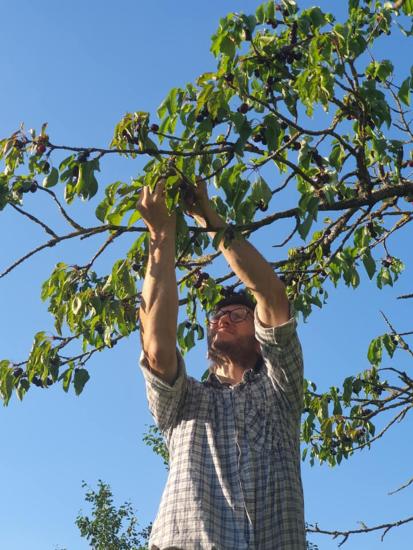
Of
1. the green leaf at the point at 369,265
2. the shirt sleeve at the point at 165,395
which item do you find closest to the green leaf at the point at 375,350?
the green leaf at the point at 369,265

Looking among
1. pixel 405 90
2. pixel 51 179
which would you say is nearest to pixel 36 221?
pixel 51 179

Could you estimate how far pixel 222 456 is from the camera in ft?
9.52

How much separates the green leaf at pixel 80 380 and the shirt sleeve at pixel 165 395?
1.70 metres

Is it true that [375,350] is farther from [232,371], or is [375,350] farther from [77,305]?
[232,371]

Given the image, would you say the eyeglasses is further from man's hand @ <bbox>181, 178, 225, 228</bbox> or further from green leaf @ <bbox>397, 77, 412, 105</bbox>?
green leaf @ <bbox>397, 77, 412, 105</bbox>

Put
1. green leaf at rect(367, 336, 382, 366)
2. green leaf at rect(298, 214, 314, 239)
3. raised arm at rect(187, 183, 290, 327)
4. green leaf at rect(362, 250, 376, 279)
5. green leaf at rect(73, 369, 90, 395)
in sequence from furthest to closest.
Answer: green leaf at rect(367, 336, 382, 366) < green leaf at rect(73, 369, 90, 395) < green leaf at rect(362, 250, 376, 279) < green leaf at rect(298, 214, 314, 239) < raised arm at rect(187, 183, 290, 327)

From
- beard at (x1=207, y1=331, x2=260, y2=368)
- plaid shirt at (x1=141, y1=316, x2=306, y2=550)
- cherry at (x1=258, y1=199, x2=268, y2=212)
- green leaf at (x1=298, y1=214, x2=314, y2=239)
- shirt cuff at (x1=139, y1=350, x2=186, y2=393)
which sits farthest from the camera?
cherry at (x1=258, y1=199, x2=268, y2=212)

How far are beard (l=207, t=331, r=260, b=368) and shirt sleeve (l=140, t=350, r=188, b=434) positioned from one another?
238mm

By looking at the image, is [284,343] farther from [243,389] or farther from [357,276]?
[357,276]

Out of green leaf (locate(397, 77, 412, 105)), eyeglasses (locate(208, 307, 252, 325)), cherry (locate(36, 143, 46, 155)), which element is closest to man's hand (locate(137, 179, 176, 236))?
eyeglasses (locate(208, 307, 252, 325))

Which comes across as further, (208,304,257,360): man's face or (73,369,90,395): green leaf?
(73,369,90,395): green leaf

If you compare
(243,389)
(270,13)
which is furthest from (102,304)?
(270,13)

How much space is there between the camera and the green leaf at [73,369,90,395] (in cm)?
479

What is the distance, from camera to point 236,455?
2.89 meters
